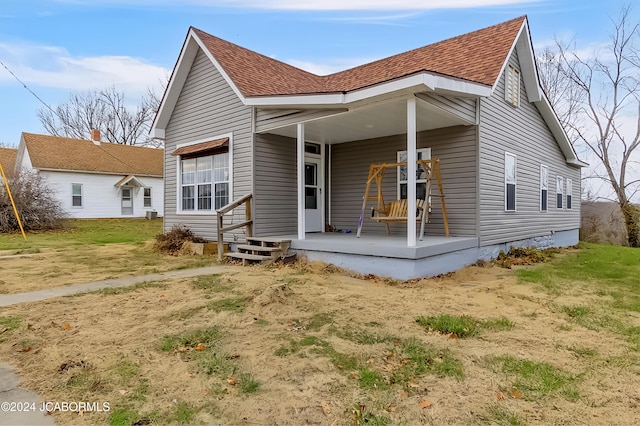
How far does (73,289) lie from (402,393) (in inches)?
195

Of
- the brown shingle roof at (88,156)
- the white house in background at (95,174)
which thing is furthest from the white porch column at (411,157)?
the brown shingle roof at (88,156)

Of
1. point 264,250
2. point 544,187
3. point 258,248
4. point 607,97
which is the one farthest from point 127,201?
point 607,97

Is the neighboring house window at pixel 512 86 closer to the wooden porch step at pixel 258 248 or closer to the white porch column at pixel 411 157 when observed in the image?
the white porch column at pixel 411 157

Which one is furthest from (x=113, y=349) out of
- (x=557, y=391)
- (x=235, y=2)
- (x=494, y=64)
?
(x=235, y=2)

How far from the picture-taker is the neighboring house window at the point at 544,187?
37.1 ft

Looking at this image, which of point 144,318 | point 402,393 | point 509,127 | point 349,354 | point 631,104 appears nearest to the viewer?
point 402,393

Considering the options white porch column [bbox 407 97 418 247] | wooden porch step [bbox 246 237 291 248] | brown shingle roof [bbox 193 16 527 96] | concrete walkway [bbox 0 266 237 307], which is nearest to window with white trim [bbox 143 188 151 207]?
brown shingle roof [bbox 193 16 527 96]

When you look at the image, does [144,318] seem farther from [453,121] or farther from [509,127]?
[509,127]

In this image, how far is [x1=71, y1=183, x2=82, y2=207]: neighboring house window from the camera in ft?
67.7

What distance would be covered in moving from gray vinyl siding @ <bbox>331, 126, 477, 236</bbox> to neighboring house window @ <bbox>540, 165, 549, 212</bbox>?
15.0 ft

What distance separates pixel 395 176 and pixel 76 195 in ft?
61.1

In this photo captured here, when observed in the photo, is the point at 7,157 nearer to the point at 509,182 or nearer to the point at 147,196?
the point at 147,196

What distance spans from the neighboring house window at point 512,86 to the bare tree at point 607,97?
14730mm

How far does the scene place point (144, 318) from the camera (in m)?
4.05
